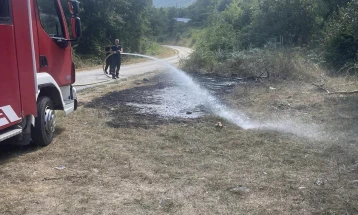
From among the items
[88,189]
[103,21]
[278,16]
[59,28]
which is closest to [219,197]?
[88,189]

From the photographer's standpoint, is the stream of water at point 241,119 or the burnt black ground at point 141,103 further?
the burnt black ground at point 141,103

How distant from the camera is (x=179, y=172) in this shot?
17.1ft

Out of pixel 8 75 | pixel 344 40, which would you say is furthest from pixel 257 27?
pixel 8 75

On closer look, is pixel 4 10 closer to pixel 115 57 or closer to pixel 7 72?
pixel 7 72

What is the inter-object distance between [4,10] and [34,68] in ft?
3.21

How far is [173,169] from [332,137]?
3196mm

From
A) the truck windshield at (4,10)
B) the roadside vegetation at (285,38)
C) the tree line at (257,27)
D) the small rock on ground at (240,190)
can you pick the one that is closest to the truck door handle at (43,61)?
the truck windshield at (4,10)

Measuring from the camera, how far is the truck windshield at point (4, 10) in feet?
16.5

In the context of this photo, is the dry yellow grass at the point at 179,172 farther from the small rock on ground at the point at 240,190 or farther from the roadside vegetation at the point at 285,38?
the roadside vegetation at the point at 285,38

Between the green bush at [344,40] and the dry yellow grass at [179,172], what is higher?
the green bush at [344,40]

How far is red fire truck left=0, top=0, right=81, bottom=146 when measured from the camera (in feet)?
16.8

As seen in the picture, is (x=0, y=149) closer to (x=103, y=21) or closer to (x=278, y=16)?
(x=278, y=16)

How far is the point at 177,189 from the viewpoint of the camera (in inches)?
182

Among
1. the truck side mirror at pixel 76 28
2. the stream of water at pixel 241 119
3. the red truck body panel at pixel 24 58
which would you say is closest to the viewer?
the red truck body panel at pixel 24 58
